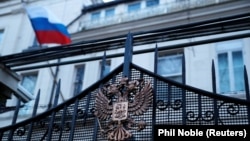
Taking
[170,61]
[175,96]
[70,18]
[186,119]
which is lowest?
[186,119]

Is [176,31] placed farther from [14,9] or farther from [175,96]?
[14,9]

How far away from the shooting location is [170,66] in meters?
10.8

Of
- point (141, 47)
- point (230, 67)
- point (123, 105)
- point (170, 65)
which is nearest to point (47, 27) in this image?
point (141, 47)

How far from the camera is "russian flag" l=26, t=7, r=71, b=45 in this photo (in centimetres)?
824

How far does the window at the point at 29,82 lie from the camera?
12.9 meters

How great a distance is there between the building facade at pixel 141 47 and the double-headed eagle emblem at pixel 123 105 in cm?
534

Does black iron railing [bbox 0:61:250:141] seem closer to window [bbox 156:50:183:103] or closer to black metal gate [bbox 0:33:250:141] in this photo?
black metal gate [bbox 0:33:250:141]

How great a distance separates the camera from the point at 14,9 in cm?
1595

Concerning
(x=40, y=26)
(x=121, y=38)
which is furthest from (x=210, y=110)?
(x=40, y=26)

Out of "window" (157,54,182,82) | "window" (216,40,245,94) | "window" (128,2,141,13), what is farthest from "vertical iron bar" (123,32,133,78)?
"window" (128,2,141,13)

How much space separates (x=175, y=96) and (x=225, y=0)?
9.11 meters

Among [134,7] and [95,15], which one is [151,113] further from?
[95,15]

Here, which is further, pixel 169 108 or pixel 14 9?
pixel 14 9

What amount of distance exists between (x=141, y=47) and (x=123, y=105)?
27.6 feet
